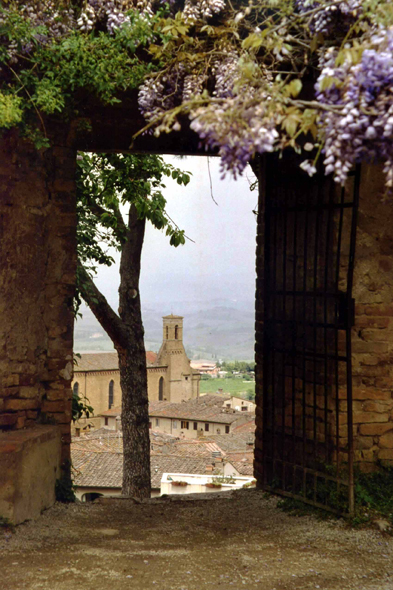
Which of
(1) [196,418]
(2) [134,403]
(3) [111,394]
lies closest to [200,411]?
(1) [196,418]

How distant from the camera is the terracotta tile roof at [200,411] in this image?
144ft

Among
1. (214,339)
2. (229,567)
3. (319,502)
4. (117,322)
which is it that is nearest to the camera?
(229,567)

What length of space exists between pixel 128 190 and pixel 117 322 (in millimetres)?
2018

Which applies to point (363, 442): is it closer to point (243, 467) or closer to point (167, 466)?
point (243, 467)

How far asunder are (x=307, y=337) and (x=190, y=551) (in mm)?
1875

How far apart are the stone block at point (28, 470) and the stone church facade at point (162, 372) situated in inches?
2256

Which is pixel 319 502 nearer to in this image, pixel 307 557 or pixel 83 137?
pixel 307 557

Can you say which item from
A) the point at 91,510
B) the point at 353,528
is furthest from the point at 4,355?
the point at 353,528

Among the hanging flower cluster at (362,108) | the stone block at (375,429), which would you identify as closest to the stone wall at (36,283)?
the stone block at (375,429)

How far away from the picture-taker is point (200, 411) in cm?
4619

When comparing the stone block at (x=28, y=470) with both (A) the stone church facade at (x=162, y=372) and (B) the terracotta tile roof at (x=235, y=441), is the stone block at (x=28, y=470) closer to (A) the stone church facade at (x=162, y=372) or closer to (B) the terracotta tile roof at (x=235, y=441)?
(B) the terracotta tile roof at (x=235, y=441)

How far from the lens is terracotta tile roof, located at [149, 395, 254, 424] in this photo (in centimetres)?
4397

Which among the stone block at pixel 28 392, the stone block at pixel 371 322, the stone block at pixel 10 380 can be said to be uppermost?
the stone block at pixel 371 322

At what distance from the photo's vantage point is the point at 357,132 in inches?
96.1
